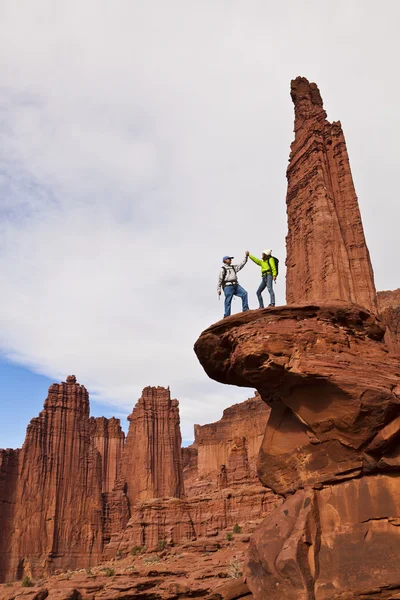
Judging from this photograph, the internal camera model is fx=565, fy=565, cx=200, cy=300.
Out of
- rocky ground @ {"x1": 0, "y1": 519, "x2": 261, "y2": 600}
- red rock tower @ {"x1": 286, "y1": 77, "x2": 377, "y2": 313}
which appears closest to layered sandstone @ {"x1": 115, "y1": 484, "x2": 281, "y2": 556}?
rocky ground @ {"x1": 0, "y1": 519, "x2": 261, "y2": 600}

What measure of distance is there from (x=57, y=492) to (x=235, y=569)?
107 ft

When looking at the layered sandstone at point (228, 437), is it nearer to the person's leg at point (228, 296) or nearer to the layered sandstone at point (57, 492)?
the layered sandstone at point (57, 492)

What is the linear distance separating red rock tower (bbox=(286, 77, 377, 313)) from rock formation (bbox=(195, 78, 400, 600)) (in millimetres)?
8701

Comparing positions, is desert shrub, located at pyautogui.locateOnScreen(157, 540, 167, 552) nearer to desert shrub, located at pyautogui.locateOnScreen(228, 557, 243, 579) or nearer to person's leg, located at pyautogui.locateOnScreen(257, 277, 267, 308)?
desert shrub, located at pyautogui.locateOnScreen(228, 557, 243, 579)

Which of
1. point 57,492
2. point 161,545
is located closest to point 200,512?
point 161,545

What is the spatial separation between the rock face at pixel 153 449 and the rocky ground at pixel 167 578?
24816 millimetres

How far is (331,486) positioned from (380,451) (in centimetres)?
141

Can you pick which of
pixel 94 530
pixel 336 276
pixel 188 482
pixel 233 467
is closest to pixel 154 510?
pixel 233 467

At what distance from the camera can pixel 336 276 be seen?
23.7 meters

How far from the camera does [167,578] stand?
2756 centimetres

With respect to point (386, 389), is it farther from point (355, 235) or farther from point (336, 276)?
point (355, 235)

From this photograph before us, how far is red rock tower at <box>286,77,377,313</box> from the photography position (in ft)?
78.9

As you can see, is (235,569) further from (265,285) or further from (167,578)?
(265,285)

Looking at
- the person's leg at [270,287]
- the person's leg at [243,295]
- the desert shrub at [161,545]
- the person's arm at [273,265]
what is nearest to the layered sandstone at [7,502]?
the desert shrub at [161,545]
